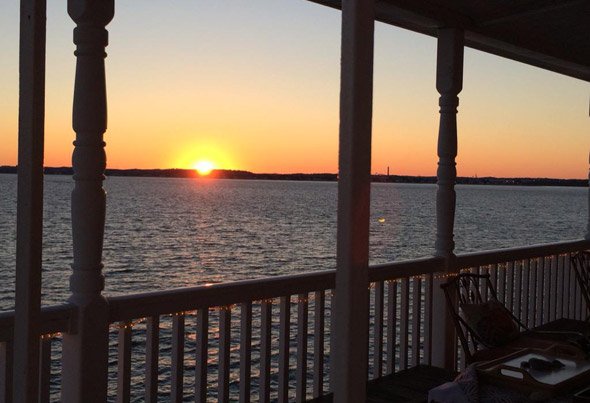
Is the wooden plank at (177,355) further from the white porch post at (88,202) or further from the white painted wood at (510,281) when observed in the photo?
the white painted wood at (510,281)

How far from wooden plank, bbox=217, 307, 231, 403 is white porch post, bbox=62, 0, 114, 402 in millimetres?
646

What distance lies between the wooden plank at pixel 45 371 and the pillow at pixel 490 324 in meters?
2.56

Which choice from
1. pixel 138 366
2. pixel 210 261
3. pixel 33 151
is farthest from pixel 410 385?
pixel 210 261

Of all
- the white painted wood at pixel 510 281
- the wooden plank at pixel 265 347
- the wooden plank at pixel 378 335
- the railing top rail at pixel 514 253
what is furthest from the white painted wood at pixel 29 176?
the white painted wood at pixel 510 281

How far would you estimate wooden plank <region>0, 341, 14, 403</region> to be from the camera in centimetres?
246

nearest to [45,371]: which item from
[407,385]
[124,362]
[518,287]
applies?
[124,362]

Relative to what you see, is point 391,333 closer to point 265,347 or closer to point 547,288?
point 265,347

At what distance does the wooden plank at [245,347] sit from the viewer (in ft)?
10.5

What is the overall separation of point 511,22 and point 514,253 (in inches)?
69.9

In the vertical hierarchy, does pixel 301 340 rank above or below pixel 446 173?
below

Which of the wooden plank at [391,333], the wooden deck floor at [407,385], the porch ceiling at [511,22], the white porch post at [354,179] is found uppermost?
the porch ceiling at [511,22]

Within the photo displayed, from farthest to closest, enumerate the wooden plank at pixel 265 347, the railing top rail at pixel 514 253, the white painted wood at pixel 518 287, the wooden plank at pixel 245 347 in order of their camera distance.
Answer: the white painted wood at pixel 518 287, the railing top rail at pixel 514 253, the wooden plank at pixel 265 347, the wooden plank at pixel 245 347

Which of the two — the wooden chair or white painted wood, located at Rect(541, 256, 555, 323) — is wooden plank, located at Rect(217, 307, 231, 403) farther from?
white painted wood, located at Rect(541, 256, 555, 323)

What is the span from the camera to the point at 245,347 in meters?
3.23
